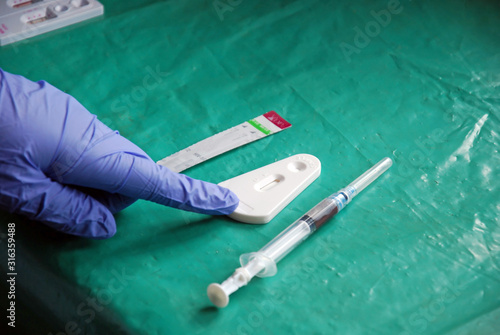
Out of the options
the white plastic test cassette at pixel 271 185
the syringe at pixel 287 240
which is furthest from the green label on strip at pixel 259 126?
the syringe at pixel 287 240

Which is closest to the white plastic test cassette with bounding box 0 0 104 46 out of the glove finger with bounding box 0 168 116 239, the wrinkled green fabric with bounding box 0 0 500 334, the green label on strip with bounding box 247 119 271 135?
the wrinkled green fabric with bounding box 0 0 500 334

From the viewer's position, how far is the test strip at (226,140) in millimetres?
1398

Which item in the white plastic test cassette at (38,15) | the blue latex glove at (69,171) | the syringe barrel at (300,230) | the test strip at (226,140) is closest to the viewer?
the blue latex glove at (69,171)

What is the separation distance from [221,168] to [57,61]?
2.26 ft

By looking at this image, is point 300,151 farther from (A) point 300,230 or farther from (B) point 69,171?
(B) point 69,171

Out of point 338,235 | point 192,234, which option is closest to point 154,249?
point 192,234

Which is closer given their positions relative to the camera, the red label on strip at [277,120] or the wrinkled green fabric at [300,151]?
the wrinkled green fabric at [300,151]

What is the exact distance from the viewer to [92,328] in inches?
43.6

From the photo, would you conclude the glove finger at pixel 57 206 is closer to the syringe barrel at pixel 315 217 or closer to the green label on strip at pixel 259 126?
the syringe barrel at pixel 315 217

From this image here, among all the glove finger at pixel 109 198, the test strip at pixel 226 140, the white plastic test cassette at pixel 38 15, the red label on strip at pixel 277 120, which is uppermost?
the red label on strip at pixel 277 120

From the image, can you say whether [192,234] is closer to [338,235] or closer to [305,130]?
[338,235]

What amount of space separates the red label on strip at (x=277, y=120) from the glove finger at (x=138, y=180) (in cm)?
37

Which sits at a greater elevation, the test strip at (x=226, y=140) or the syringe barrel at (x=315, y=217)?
the syringe barrel at (x=315, y=217)

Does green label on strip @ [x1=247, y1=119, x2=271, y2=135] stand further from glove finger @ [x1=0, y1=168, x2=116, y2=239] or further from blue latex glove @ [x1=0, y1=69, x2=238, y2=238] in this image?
glove finger @ [x1=0, y1=168, x2=116, y2=239]
